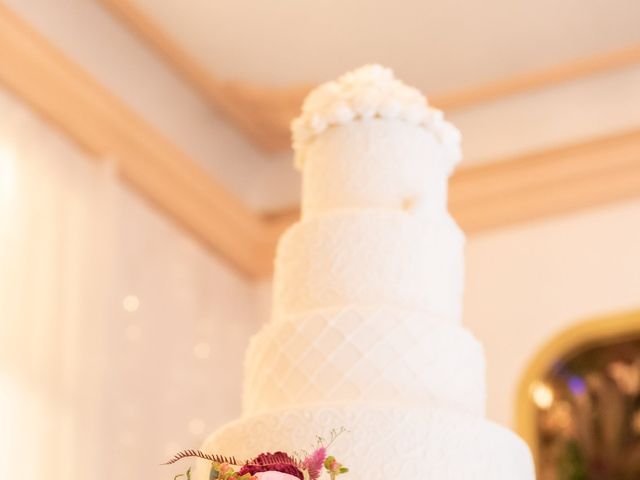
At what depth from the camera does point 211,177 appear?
5.76 m

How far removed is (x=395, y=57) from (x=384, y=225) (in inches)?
98.4

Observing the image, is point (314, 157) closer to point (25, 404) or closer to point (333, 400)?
point (333, 400)

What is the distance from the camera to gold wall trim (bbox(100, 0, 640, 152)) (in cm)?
526

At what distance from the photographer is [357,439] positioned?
8.80 feet

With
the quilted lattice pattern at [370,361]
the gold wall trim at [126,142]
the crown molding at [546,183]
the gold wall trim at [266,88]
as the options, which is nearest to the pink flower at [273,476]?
the quilted lattice pattern at [370,361]

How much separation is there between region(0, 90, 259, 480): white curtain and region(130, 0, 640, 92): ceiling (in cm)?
73

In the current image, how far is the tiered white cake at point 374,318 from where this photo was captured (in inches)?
106

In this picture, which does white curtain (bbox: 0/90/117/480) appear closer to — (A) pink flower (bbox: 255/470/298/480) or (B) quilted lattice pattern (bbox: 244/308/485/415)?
(B) quilted lattice pattern (bbox: 244/308/485/415)

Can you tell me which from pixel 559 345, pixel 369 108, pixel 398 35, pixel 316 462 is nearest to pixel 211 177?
pixel 398 35

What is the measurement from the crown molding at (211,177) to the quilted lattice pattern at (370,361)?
2.28 meters

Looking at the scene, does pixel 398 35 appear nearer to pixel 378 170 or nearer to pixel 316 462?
pixel 378 170

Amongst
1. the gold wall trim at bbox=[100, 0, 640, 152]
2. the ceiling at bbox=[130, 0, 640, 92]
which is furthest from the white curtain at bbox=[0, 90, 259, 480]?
the ceiling at bbox=[130, 0, 640, 92]

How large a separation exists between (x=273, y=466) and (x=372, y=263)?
914mm

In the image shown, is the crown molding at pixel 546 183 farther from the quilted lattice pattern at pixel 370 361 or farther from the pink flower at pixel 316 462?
the pink flower at pixel 316 462
